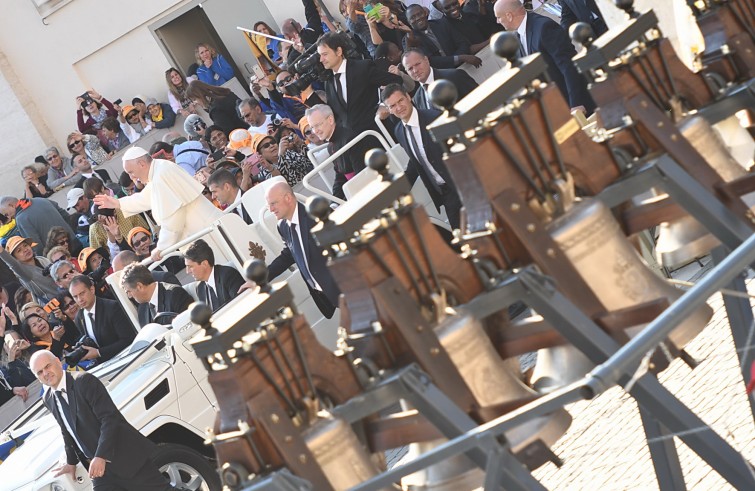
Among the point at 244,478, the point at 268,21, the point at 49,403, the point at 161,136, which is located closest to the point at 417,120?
the point at 49,403

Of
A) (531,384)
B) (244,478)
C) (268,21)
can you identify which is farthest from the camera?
(268,21)

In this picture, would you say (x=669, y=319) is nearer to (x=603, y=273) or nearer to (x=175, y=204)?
(x=603, y=273)

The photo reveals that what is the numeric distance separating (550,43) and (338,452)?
268 inches

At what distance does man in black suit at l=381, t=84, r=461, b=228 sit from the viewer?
A: 9.80 meters

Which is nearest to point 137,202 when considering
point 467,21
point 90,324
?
point 90,324

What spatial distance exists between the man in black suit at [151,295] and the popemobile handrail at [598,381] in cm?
774

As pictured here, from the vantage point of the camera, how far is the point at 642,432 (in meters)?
6.30

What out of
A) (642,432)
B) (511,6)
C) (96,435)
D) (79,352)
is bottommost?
(642,432)

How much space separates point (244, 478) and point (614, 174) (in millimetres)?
1380

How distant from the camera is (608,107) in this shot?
3.86 meters

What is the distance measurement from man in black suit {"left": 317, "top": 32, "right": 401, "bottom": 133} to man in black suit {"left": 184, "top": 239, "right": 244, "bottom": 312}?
1927 millimetres

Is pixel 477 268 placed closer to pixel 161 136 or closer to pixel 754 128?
pixel 754 128

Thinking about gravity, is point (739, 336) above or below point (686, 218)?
below

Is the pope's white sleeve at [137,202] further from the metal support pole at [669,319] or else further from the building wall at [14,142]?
the building wall at [14,142]
